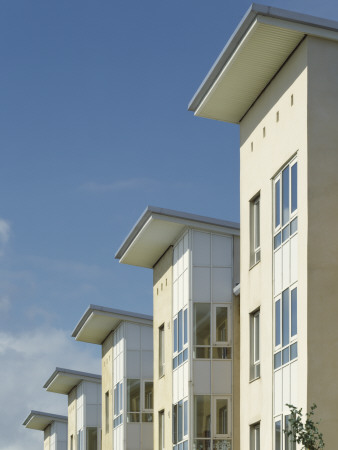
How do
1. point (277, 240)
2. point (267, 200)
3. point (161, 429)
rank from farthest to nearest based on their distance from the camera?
point (161, 429)
point (267, 200)
point (277, 240)

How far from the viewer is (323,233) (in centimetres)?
2380

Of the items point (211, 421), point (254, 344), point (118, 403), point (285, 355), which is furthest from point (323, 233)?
point (118, 403)

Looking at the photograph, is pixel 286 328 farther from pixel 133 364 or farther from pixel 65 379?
pixel 65 379

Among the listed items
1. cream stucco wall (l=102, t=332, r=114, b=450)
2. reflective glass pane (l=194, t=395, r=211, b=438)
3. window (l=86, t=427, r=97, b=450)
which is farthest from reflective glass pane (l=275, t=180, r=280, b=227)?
window (l=86, t=427, r=97, b=450)

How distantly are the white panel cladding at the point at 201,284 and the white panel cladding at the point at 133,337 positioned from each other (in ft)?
38.4

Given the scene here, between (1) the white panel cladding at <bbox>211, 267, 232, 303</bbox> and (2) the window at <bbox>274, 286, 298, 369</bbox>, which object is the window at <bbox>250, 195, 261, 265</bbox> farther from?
(1) the white panel cladding at <bbox>211, 267, 232, 303</bbox>

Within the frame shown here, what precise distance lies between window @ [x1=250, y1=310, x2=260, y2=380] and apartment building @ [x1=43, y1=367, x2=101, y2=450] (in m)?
28.1

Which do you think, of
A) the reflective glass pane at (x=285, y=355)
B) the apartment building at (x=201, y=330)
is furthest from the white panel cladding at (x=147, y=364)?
the reflective glass pane at (x=285, y=355)

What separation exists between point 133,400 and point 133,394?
252mm

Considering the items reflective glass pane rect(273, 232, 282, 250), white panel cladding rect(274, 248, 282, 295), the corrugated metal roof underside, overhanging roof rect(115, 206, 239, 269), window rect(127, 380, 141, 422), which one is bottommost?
window rect(127, 380, 141, 422)

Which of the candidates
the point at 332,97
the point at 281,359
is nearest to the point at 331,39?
the point at 332,97

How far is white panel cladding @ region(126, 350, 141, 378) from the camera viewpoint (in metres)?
45.1

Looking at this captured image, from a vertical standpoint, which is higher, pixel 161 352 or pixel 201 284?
pixel 201 284

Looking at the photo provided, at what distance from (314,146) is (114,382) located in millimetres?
25285
